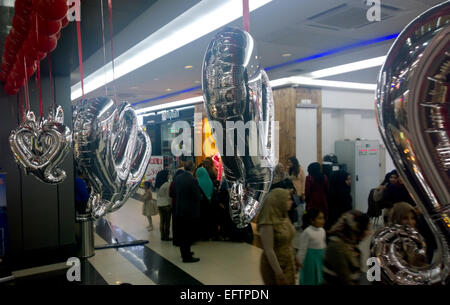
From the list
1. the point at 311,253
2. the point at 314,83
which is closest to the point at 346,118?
the point at 314,83

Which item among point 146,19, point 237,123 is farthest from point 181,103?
point 237,123

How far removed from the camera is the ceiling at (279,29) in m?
2.98

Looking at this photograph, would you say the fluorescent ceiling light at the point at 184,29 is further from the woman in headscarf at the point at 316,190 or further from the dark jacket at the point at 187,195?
the woman in headscarf at the point at 316,190

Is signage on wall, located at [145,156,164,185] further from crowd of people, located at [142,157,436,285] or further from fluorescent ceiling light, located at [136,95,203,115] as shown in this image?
crowd of people, located at [142,157,436,285]

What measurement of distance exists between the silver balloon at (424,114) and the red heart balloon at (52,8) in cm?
172

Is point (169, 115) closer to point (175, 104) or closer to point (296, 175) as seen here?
point (175, 104)

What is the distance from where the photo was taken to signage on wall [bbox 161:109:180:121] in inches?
438

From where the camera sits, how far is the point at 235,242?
579cm

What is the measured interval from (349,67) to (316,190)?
262 centimetres

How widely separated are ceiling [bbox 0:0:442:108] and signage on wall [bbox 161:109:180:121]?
4.89 m

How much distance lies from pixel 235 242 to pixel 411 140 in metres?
5.68

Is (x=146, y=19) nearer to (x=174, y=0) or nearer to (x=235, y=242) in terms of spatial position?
(x=174, y=0)

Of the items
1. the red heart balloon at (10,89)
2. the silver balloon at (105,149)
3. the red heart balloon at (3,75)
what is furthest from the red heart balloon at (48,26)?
the red heart balloon at (10,89)

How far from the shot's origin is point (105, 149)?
102 cm
